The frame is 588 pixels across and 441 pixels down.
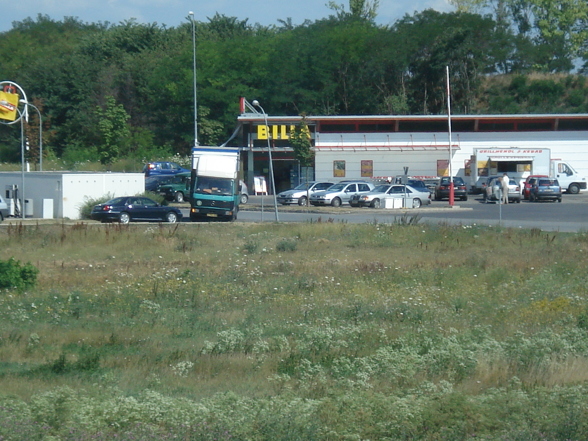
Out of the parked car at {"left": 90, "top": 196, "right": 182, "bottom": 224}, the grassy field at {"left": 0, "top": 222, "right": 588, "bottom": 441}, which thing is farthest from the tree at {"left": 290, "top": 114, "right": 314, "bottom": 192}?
the grassy field at {"left": 0, "top": 222, "right": 588, "bottom": 441}

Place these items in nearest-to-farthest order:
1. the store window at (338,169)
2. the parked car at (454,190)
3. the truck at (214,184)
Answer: the truck at (214,184), the parked car at (454,190), the store window at (338,169)

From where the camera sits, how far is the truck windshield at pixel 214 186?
122 feet

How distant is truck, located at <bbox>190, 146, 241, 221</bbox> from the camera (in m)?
37.0

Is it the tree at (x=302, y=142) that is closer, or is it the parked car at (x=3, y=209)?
the parked car at (x=3, y=209)

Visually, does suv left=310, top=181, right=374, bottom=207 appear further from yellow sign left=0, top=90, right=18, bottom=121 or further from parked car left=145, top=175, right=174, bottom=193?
yellow sign left=0, top=90, right=18, bottom=121

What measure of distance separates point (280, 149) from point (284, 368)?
2049 inches

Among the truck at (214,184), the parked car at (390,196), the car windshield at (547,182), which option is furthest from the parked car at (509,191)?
the truck at (214,184)

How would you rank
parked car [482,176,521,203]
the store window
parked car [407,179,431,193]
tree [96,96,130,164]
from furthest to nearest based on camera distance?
tree [96,96,130,164] → the store window → parked car [482,176,521,203] → parked car [407,179,431,193]

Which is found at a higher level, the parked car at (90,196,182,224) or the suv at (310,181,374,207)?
the suv at (310,181,374,207)

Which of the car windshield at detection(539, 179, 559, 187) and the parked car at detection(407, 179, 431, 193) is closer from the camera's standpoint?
the parked car at detection(407, 179, 431, 193)

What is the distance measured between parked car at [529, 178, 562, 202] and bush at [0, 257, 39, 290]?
3946 centimetres

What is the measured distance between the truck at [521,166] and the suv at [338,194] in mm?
13086

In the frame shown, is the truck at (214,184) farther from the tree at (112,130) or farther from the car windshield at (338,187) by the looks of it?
the tree at (112,130)

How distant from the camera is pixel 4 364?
32.7 feet
